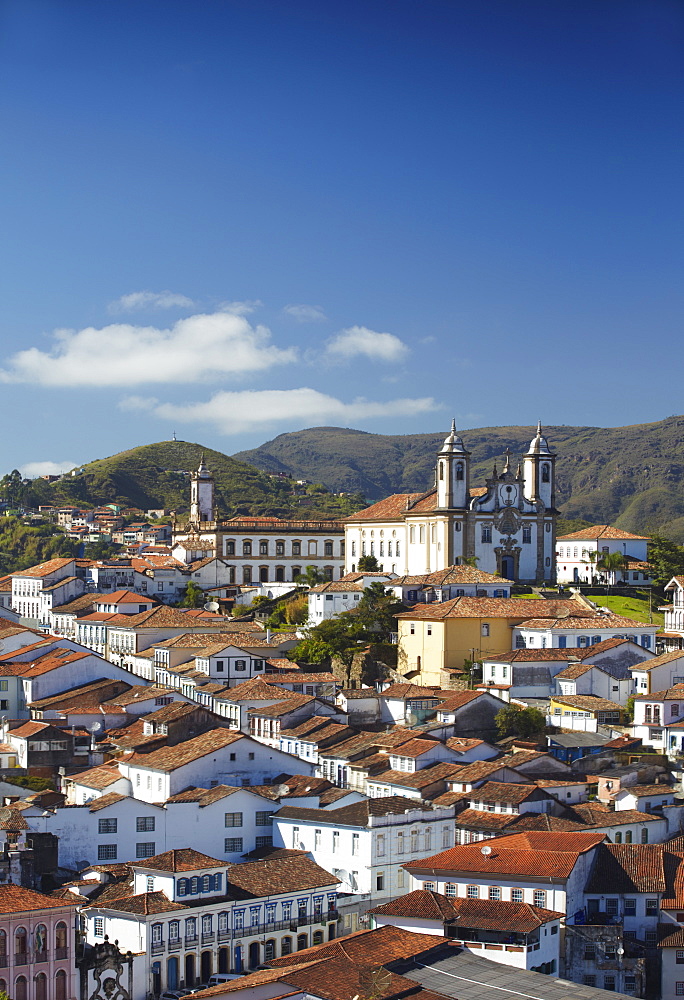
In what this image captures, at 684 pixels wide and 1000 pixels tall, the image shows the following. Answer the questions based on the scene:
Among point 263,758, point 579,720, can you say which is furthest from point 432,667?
point 263,758

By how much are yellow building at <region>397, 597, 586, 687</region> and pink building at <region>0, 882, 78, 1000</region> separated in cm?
2084

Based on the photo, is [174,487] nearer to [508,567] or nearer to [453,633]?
[508,567]

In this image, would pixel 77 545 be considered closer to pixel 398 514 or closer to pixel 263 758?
pixel 398 514

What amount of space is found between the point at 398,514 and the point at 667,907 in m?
32.9

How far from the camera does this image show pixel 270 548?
65.6m

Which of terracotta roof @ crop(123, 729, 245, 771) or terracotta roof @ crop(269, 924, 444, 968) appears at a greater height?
terracotta roof @ crop(123, 729, 245, 771)

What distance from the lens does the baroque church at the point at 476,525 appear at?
176ft

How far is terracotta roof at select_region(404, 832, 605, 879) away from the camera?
25.7 m

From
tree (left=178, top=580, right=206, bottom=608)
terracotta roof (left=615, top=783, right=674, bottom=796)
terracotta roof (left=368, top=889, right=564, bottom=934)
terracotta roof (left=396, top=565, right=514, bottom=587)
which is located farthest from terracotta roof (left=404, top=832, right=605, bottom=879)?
tree (left=178, top=580, right=206, bottom=608)

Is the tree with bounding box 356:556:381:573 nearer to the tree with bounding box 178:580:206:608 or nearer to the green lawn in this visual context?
the tree with bounding box 178:580:206:608

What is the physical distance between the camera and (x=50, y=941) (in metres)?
21.7

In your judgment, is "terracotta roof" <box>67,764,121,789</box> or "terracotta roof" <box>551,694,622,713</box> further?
"terracotta roof" <box>551,694,622,713</box>

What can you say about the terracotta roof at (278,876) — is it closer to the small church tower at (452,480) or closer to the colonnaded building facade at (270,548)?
the small church tower at (452,480)

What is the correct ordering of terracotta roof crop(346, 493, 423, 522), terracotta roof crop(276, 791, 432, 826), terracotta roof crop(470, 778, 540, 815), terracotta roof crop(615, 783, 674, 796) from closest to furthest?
terracotta roof crop(276, 791, 432, 826), terracotta roof crop(470, 778, 540, 815), terracotta roof crop(615, 783, 674, 796), terracotta roof crop(346, 493, 423, 522)
